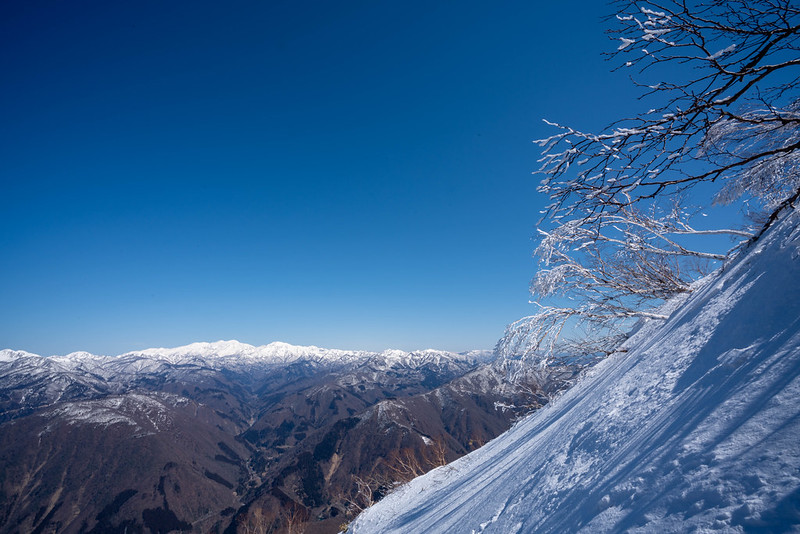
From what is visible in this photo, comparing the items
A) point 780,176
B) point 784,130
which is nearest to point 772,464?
point 784,130

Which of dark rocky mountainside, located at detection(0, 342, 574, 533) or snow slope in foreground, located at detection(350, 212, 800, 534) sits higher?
snow slope in foreground, located at detection(350, 212, 800, 534)

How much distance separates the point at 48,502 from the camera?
319 feet

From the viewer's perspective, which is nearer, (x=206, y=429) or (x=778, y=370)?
(x=778, y=370)

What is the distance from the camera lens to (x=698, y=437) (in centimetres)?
168

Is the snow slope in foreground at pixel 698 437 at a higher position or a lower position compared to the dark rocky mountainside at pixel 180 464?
higher

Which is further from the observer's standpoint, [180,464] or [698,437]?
[180,464]

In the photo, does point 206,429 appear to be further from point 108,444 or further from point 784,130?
point 784,130

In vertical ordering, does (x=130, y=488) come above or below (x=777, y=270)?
below

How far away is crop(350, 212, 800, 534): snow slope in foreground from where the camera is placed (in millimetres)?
1318

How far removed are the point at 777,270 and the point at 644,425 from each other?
1.52 m

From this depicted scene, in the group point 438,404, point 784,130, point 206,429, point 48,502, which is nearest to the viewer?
point 784,130

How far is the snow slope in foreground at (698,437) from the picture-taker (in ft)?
4.33

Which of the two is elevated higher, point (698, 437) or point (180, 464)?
point (698, 437)

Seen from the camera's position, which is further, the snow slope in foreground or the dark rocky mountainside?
the dark rocky mountainside
